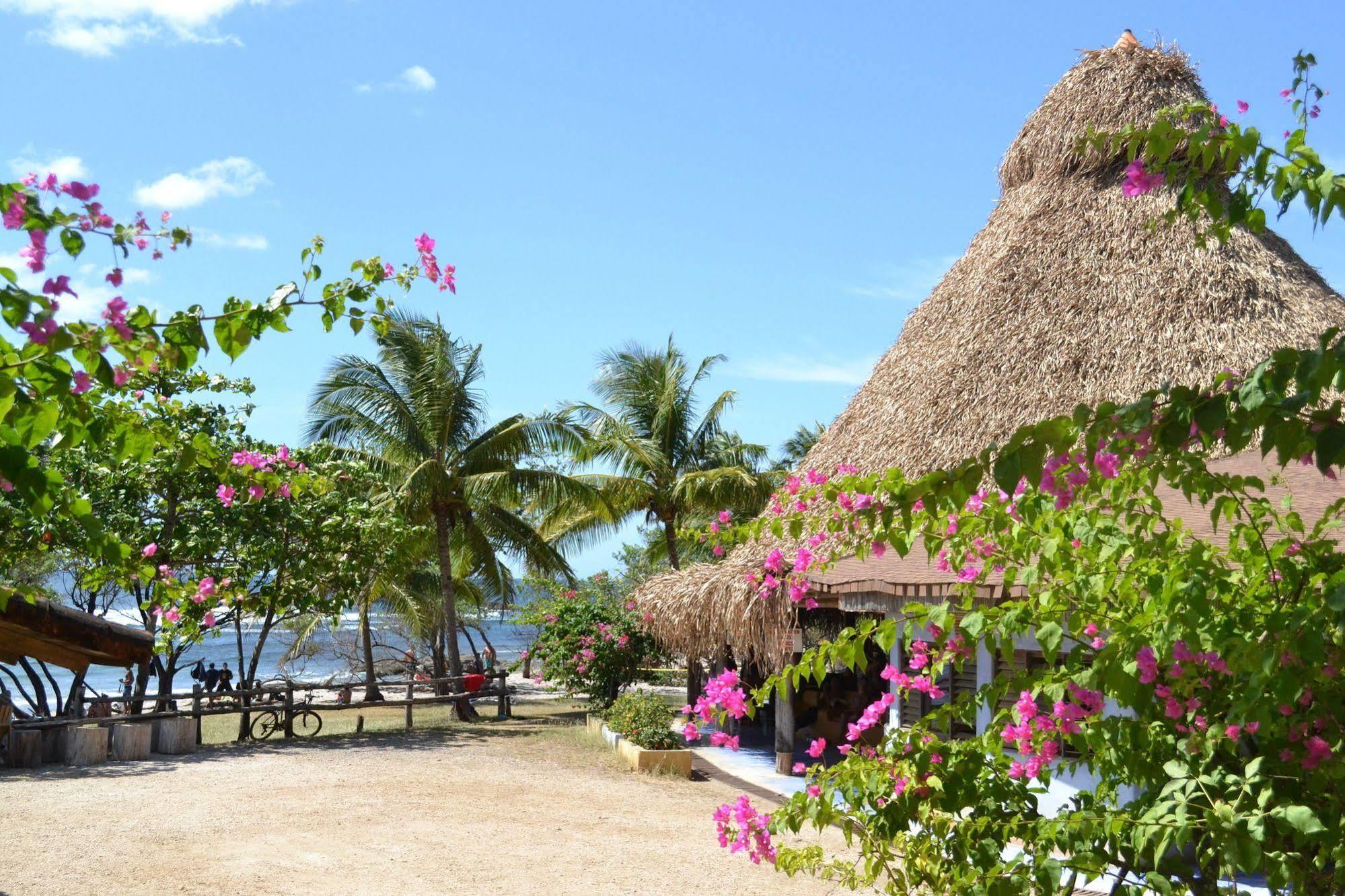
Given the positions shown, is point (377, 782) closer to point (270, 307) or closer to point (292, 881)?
point (292, 881)

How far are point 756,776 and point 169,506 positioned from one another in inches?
345

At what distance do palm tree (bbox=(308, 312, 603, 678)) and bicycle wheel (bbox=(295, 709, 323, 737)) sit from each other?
8.41ft

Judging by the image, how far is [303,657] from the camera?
156ft

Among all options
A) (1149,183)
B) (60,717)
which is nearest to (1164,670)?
(1149,183)


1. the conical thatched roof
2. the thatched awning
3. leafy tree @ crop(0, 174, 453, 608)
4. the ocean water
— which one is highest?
the conical thatched roof

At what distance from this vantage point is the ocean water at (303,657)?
1422 inches

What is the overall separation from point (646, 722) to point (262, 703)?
22.7ft

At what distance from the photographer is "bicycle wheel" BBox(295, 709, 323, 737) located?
57.3 feet

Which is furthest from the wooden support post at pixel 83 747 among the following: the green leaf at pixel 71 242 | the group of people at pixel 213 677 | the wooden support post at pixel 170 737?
the green leaf at pixel 71 242

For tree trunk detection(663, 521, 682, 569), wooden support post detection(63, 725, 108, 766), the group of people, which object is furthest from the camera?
tree trunk detection(663, 521, 682, 569)

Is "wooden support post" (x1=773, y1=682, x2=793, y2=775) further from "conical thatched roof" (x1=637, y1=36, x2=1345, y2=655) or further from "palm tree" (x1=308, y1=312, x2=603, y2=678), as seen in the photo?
"palm tree" (x1=308, y1=312, x2=603, y2=678)

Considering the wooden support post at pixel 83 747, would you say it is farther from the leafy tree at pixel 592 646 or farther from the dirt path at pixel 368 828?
the leafy tree at pixel 592 646

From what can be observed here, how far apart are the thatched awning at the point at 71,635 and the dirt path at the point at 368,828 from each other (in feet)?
13.5

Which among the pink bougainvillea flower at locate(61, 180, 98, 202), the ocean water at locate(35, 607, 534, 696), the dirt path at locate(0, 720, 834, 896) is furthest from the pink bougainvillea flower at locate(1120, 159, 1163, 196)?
the ocean water at locate(35, 607, 534, 696)
